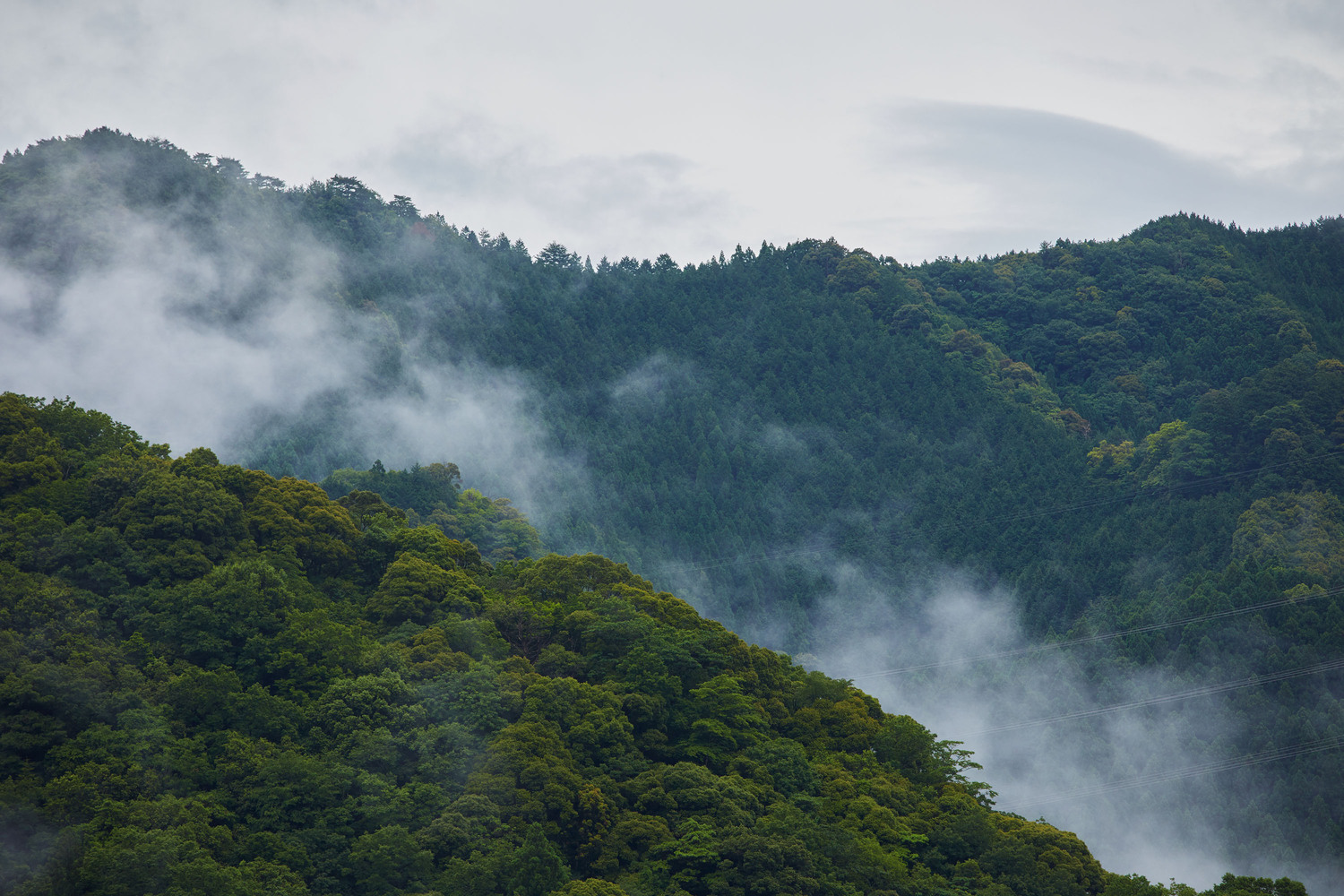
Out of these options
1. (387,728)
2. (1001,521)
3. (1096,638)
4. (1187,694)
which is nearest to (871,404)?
(1001,521)

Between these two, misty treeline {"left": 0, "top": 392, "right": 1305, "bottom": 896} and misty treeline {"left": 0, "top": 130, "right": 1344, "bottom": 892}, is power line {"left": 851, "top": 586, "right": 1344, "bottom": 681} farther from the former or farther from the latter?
misty treeline {"left": 0, "top": 392, "right": 1305, "bottom": 896}

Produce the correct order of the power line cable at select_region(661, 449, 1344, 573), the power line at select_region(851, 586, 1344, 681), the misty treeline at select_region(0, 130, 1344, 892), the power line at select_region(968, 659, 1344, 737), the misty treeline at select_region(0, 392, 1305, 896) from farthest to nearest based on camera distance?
the power line cable at select_region(661, 449, 1344, 573), the misty treeline at select_region(0, 130, 1344, 892), the power line at select_region(851, 586, 1344, 681), the power line at select_region(968, 659, 1344, 737), the misty treeline at select_region(0, 392, 1305, 896)

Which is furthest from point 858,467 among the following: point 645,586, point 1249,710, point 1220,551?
point 645,586

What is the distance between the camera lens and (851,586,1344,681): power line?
205 feet

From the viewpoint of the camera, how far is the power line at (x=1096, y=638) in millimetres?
62375

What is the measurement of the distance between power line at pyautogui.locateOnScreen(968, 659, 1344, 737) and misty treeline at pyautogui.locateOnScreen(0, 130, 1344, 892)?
53 centimetres

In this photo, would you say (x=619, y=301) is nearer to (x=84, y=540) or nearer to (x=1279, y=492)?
(x=1279, y=492)

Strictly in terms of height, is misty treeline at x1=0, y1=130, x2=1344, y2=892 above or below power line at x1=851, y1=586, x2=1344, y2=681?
above

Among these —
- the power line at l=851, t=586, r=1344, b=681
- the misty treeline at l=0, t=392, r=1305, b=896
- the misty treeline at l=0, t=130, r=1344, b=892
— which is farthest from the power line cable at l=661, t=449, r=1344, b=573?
the misty treeline at l=0, t=392, r=1305, b=896

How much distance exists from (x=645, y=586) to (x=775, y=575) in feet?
140

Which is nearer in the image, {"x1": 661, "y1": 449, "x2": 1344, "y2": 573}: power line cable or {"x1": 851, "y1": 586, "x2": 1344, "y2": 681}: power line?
{"x1": 851, "y1": 586, "x2": 1344, "y2": 681}: power line

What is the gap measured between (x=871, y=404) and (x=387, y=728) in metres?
69.8

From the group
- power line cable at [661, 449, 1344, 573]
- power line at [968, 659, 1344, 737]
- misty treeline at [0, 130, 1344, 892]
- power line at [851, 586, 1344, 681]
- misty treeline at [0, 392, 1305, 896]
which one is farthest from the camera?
power line cable at [661, 449, 1344, 573]

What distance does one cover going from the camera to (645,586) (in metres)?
42.5
